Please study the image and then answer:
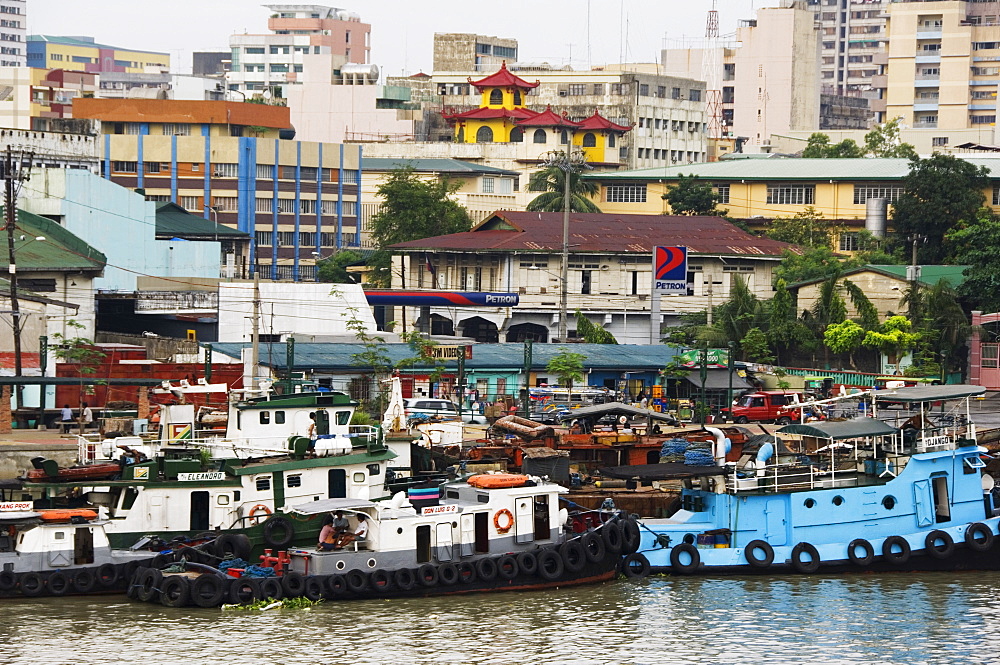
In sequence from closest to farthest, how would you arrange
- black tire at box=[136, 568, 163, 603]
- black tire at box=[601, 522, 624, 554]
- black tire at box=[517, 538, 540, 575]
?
black tire at box=[136, 568, 163, 603], black tire at box=[517, 538, 540, 575], black tire at box=[601, 522, 624, 554]

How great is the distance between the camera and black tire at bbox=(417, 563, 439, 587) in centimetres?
2753

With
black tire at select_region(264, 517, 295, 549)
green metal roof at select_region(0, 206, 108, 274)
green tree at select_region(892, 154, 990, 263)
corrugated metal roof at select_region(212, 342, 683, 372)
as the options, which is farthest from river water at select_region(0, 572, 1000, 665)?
green tree at select_region(892, 154, 990, 263)

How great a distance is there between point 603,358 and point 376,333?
28.3 ft

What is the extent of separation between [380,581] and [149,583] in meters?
3.66

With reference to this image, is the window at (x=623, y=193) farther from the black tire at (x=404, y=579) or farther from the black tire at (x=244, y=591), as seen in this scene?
the black tire at (x=244, y=591)

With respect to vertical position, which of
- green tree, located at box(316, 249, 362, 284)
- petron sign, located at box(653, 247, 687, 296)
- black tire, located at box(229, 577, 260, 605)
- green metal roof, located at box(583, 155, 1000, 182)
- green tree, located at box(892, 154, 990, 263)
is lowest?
black tire, located at box(229, 577, 260, 605)

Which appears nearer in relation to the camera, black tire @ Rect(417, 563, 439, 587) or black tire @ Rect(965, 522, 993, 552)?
black tire @ Rect(417, 563, 439, 587)

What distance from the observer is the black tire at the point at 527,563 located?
28.1 metres

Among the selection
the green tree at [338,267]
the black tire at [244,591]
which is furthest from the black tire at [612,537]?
the green tree at [338,267]

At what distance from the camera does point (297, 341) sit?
5222 centimetres

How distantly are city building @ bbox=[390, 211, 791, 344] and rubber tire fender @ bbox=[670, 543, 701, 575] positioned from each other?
108 ft

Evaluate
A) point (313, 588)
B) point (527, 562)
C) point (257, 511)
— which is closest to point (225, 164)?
point (257, 511)

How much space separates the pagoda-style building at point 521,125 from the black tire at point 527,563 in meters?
81.1

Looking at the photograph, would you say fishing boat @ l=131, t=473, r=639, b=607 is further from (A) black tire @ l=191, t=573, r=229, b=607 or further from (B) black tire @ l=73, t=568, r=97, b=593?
(B) black tire @ l=73, t=568, r=97, b=593
